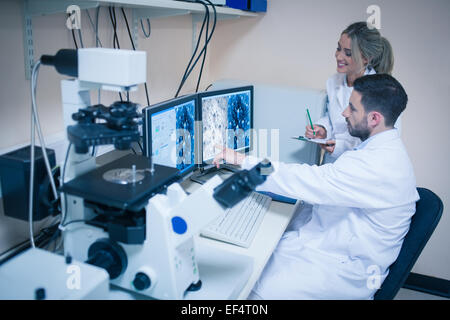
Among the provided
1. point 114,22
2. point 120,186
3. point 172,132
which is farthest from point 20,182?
point 114,22

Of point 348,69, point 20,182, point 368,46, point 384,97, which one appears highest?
point 368,46

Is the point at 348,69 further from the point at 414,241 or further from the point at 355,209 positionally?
the point at 414,241

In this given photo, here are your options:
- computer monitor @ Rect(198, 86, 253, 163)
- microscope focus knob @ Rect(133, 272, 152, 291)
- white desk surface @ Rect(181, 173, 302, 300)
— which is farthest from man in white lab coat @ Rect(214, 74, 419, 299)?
microscope focus knob @ Rect(133, 272, 152, 291)

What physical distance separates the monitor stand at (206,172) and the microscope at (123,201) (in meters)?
0.70

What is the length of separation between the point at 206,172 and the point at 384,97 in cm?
82

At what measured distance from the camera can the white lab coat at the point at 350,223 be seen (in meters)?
1.32

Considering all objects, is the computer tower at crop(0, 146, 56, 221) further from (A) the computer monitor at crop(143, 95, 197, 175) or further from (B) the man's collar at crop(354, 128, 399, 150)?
(B) the man's collar at crop(354, 128, 399, 150)

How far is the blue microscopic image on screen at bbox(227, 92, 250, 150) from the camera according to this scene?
1.80m

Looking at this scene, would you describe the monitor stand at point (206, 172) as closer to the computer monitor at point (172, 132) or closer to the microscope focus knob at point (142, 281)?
the computer monitor at point (172, 132)

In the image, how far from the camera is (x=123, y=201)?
2.84ft

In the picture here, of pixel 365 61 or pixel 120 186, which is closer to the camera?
pixel 120 186

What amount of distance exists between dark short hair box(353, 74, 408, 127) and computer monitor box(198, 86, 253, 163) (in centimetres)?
59
